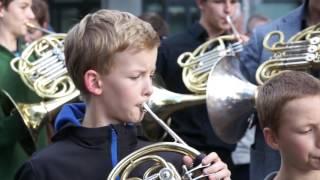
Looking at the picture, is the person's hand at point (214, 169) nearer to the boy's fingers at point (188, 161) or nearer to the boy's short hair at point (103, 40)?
the boy's fingers at point (188, 161)

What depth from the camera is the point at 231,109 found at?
3492 mm

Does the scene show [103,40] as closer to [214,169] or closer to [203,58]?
[214,169]

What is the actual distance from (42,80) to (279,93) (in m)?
1.59

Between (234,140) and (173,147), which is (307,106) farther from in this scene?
(234,140)

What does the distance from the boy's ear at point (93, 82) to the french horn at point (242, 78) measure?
3.74ft

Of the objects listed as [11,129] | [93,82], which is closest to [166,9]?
[11,129]

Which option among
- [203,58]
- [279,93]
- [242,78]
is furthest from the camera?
[203,58]

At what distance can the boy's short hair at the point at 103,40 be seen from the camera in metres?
2.25

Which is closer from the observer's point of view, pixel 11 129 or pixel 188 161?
pixel 188 161

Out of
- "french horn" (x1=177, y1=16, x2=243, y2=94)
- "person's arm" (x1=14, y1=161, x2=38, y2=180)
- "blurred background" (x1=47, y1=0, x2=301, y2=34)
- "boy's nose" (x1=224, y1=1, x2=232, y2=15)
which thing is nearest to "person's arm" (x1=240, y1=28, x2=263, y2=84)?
"french horn" (x1=177, y1=16, x2=243, y2=94)

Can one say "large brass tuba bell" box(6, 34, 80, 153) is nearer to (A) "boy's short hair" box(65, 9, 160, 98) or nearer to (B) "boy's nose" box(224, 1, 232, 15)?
(B) "boy's nose" box(224, 1, 232, 15)

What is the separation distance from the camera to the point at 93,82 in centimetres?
229

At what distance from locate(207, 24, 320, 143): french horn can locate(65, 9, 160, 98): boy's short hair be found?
110cm

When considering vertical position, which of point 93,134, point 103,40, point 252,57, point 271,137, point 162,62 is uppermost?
point 103,40
